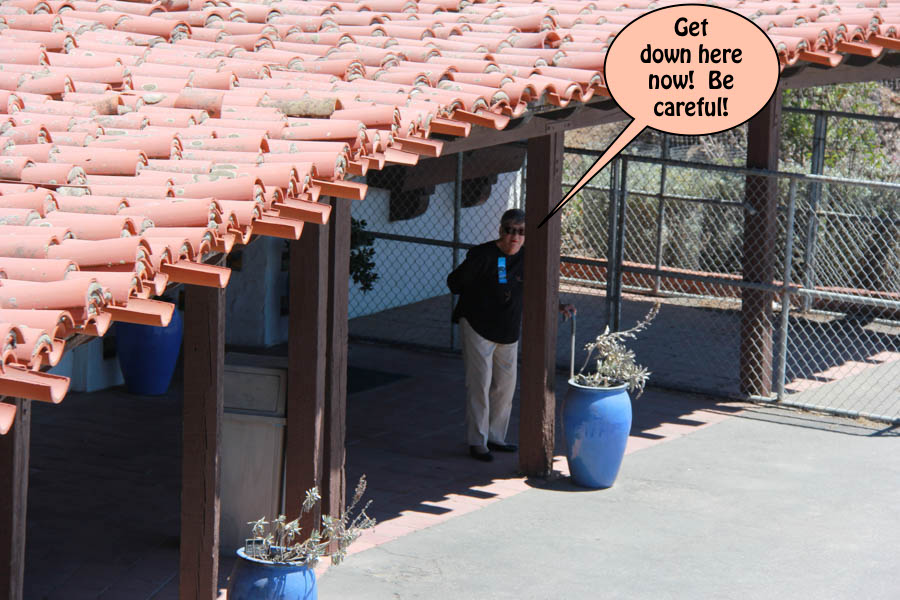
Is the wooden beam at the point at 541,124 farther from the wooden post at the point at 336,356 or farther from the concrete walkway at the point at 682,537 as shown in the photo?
the concrete walkway at the point at 682,537

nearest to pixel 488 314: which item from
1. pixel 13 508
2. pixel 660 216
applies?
pixel 13 508

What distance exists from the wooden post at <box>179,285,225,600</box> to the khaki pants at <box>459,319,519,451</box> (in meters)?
3.37

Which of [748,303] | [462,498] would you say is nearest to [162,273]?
[462,498]

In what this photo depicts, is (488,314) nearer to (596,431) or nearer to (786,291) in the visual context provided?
(596,431)

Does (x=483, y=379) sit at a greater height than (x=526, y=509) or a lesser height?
greater

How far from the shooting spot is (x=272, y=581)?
544 centimetres

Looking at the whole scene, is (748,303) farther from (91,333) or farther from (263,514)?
(91,333)

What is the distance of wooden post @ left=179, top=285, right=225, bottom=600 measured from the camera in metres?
5.80

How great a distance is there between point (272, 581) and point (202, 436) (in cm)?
81

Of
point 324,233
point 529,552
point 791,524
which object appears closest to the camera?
point 324,233

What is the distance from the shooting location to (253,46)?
7594 millimetres

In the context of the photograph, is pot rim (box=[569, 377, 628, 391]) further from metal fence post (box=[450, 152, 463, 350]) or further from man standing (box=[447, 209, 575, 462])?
metal fence post (box=[450, 152, 463, 350])

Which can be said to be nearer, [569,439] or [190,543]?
[190,543]

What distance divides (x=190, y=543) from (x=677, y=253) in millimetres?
11455
